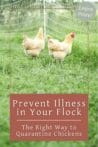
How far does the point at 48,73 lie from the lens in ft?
10.8

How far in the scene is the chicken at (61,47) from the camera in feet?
11.1

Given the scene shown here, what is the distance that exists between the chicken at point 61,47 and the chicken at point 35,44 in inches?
2.3

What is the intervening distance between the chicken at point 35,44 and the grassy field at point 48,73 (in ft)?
0.11

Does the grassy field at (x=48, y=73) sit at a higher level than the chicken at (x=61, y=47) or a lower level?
lower

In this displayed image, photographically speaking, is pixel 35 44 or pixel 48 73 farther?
pixel 35 44

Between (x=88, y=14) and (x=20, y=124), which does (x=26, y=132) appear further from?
(x=88, y=14)

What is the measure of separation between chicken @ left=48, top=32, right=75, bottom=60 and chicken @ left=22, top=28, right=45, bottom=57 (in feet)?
0.20

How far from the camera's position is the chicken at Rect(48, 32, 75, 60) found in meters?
3.38

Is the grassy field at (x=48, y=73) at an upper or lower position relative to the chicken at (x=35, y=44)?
lower

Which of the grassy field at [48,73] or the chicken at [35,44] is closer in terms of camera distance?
the grassy field at [48,73]

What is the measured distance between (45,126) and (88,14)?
62cm

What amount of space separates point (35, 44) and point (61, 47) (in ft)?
0.46

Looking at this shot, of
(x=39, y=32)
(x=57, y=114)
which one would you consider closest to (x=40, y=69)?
(x=39, y=32)

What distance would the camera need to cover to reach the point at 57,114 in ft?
9.70
